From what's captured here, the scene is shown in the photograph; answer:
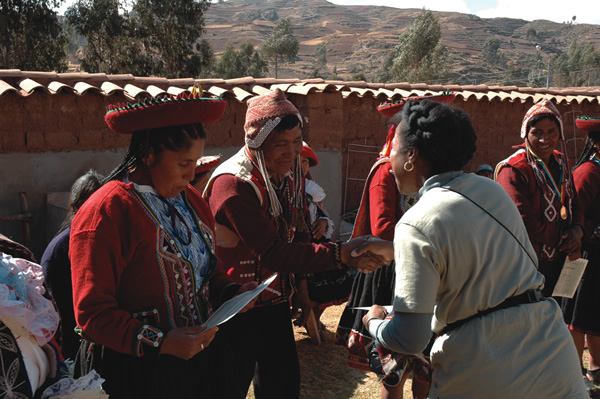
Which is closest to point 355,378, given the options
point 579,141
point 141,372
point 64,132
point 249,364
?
point 249,364

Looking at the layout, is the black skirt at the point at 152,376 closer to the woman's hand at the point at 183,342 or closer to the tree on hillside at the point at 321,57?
the woman's hand at the point at 183,342

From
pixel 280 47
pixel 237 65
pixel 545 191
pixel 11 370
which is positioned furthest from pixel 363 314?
pixel 280 47

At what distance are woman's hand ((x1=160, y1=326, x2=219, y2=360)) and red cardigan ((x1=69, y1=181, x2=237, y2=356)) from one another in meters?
0.03

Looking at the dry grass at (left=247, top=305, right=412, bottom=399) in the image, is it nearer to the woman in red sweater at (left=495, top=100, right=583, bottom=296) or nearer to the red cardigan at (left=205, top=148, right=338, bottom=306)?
the woman in red sweater at (left=495, top=100, right=583, bottom=296)

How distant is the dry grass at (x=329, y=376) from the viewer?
4660mm

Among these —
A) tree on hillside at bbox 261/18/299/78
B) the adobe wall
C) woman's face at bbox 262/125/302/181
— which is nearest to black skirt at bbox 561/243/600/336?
woman's face at bbox 262/125/302/181

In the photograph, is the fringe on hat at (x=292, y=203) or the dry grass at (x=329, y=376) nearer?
the fringe on hat at (x=292, y=203)

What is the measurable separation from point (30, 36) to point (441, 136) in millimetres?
24505

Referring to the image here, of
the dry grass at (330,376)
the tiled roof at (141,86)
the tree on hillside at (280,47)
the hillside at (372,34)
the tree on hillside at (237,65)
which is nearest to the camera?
the dry grass at (330,376)

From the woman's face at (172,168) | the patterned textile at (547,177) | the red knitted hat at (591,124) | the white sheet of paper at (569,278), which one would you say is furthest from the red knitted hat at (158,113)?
the red knitted hat at (591,124)

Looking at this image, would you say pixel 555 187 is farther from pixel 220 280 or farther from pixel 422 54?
pixel 422 54

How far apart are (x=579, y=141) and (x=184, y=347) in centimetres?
1174

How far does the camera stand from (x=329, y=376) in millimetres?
5031

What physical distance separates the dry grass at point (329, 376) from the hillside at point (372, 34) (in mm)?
61490
